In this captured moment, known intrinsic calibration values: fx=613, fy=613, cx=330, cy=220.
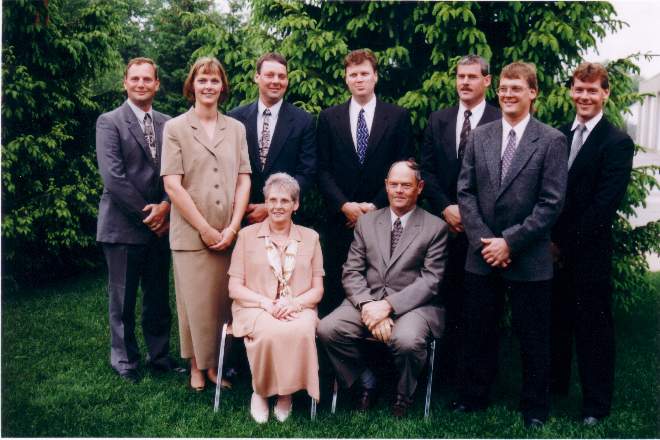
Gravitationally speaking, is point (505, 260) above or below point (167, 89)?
below

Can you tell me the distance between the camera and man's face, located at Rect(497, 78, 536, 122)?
3.76 metres

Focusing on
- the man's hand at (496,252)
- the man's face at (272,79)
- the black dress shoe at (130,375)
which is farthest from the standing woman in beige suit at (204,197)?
the man's hand at (496,252)

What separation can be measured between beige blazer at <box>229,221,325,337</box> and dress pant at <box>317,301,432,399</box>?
0.33 m

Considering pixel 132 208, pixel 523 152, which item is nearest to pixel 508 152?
pixel 523 152

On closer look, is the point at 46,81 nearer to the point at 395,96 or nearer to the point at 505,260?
the point at 395,96

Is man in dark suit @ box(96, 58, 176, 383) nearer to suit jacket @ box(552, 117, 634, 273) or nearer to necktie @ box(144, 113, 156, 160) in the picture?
necktie @ box(144, 113, 156, 160)

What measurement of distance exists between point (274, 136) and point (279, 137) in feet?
0.13

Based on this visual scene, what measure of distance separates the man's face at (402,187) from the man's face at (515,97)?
2.54 ft

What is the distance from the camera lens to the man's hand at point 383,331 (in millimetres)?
4043

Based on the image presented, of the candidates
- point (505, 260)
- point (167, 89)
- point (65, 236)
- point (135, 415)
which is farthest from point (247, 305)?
point (167, 89)

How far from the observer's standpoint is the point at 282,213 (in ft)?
13.7

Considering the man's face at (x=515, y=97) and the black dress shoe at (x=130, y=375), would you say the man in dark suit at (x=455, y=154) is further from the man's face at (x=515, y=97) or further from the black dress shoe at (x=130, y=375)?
the black dress shoe at (x=130, y=375)

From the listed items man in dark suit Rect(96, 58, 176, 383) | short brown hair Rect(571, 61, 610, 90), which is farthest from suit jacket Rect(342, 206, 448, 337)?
man in dark suit Rect(96, 58, 176, 383)

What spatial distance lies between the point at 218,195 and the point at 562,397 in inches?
114
